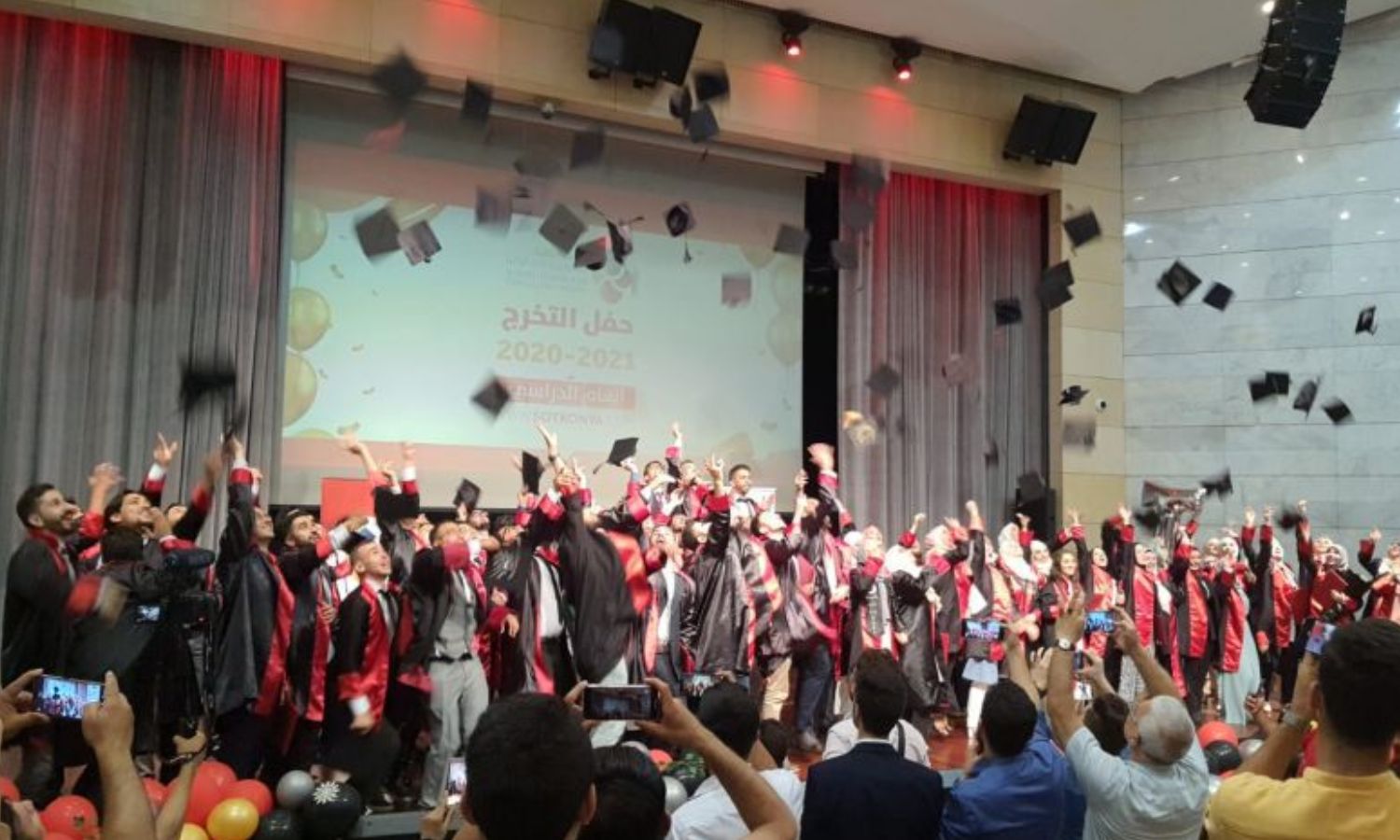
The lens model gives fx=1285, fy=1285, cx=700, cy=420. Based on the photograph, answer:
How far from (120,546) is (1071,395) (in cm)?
960

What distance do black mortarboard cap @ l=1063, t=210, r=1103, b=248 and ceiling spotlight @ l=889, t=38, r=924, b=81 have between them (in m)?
2.22

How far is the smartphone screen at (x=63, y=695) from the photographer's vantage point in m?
2.08

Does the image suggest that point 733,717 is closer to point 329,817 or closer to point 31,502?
point 329,817

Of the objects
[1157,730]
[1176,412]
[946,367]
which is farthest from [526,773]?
[1176,412]

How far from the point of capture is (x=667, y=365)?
35.4 ft

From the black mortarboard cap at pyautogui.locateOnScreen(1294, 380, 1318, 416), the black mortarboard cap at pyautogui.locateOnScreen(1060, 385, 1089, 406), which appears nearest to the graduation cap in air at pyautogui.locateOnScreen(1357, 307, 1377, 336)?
the black mortarboard cap at pyautogui.locateOnScreen(1294, 380, 1318, 416)

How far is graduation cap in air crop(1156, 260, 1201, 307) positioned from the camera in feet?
41.5

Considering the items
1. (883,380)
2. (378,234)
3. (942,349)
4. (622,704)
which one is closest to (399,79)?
(378,234)

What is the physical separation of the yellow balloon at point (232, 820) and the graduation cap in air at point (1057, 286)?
9.71 meters

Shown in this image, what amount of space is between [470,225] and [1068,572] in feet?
17.1

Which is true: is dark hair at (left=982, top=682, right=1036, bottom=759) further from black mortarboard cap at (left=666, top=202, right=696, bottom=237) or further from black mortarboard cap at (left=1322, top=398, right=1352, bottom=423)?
black mortarboard cap at (left=1322, top=398, right=1352, bottom=423)

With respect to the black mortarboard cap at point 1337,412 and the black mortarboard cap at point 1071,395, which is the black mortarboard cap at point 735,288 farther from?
the black mortarboard cap at point 1337,412

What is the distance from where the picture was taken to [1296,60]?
25.6ft

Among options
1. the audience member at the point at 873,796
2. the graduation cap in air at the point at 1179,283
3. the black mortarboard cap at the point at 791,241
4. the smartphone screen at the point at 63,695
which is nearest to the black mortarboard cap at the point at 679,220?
the black mortarboard cap at the point at 791,241
